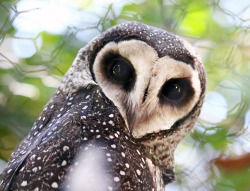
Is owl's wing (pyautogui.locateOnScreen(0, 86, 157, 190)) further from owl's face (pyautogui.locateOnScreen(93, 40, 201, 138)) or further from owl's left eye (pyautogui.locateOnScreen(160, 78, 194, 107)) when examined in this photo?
owl's left eye (pyautogui.locateOnScreen(160, 78, 194, 107))

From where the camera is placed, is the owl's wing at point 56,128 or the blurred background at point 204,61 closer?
the owl's wing at point 56,128

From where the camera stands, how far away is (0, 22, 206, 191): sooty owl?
29.7 inches

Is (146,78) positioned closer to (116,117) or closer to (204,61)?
(116,117)

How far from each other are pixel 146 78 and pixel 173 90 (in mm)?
127

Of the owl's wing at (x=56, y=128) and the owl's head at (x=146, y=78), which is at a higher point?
the owl's head at (x=146, y=78)

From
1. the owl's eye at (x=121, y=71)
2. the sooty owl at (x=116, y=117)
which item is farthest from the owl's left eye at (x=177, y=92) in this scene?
the owl's eye at (x=121, y=71)

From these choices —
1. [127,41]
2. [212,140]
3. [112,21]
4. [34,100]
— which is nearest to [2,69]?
[34,100]

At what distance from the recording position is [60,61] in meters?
1.30

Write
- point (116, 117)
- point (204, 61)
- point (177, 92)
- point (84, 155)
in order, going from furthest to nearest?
1. point (204, 61)
2. point (177, 92)
3. point (116, 117)
4. point (84, 155)

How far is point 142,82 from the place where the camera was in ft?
2.97

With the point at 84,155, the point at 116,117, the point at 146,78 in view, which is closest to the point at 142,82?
the point at 146,78

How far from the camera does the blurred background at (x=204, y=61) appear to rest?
1.29m

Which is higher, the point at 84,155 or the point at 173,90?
the point at 173,90

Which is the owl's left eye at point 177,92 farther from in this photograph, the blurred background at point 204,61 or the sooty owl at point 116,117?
the blurred background at point 204,61
